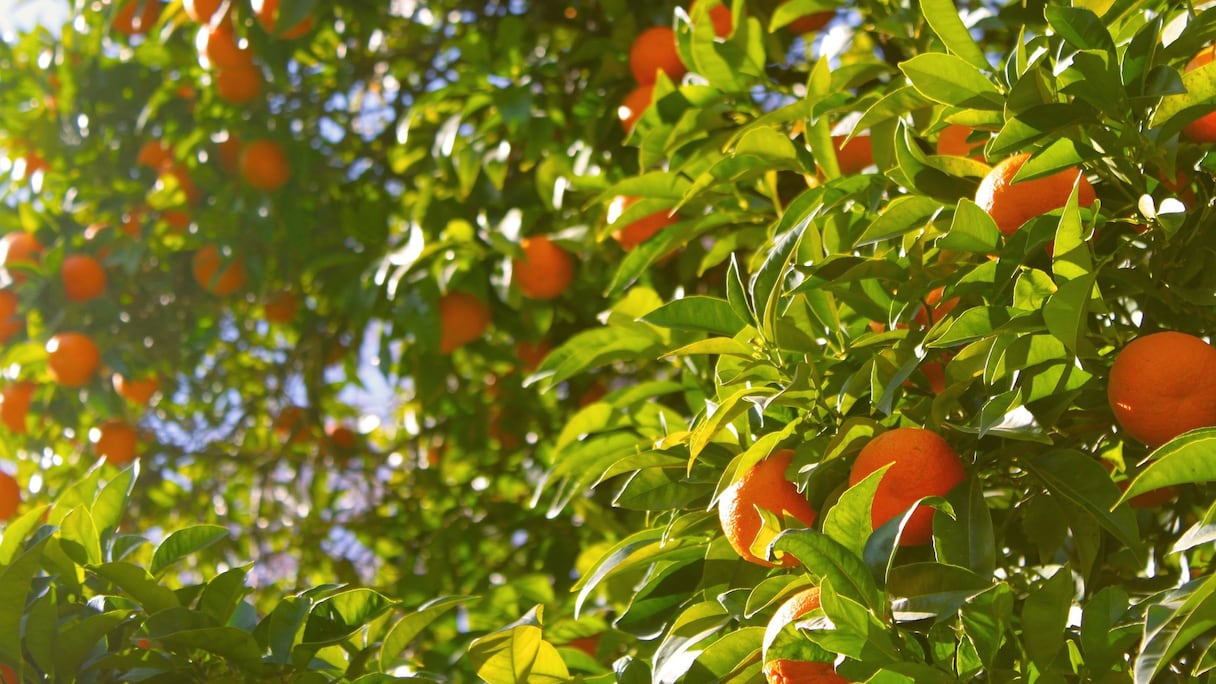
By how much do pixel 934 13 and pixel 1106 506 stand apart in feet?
1.67

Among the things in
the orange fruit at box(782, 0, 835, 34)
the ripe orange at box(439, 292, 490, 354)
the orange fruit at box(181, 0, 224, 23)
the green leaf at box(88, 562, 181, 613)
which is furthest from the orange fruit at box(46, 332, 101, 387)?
the orange fruit at box(782, 0, 835, 34)

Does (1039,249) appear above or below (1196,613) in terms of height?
above

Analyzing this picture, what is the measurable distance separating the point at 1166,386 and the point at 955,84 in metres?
0.35

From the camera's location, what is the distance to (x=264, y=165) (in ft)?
8.47

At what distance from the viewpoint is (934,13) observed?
1.14 m

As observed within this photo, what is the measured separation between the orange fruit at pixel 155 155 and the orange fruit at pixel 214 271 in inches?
10.1

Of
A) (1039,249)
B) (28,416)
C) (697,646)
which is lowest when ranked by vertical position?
(697,646)

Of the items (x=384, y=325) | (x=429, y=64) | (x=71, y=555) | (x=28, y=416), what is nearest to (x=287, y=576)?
(x=28, y=416)

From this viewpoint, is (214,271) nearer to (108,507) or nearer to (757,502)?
(108,507)

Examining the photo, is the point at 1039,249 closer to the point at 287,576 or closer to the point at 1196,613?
the point at 1196,613

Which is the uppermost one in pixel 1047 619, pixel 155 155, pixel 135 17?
pixel 135 17

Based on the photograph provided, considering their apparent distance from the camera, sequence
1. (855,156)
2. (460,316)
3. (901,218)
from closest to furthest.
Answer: (901,218), (855,156), (460,316)

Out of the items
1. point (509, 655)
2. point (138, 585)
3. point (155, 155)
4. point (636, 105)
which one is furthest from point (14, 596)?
point (155, 155)

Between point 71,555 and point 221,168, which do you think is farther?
point 221,168
